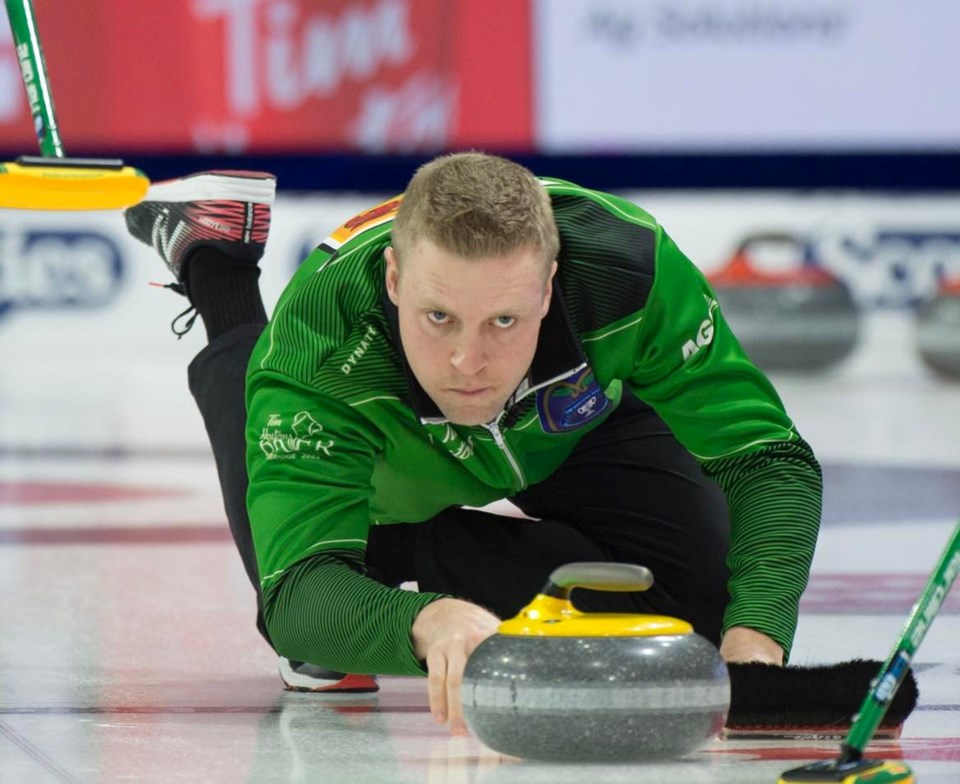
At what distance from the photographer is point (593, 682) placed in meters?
1.61

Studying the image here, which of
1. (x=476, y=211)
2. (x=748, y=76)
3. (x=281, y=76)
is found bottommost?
(x=748, y=76)

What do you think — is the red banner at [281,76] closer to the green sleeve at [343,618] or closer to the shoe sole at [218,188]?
the shoe sole at [218,188]

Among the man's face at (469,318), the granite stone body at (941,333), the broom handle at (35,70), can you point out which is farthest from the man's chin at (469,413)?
the granite stone body at (941,333)

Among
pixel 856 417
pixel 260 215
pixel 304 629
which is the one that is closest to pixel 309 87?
pixel 856 417

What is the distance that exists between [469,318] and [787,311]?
18.6ft

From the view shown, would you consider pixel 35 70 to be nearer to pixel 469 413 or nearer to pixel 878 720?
pixel 469 413

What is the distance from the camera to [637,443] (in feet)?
8.32

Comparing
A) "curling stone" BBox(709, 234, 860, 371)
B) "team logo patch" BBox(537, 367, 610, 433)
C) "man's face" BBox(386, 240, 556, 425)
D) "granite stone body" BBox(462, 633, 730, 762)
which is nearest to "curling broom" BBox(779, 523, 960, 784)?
"granite stone body" BBox(462, 633, 730, 762)

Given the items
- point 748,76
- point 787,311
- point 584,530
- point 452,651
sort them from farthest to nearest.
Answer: point 748,76 < point 787,311 < point 584,530 < point 452,651

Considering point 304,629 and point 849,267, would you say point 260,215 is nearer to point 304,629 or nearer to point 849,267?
point 304,629

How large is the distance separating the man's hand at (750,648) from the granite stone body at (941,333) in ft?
17.6

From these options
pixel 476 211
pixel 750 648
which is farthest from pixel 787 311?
pixel 476 211

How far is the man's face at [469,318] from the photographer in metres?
1.81

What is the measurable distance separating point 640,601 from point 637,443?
0.21 m
